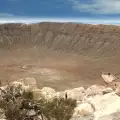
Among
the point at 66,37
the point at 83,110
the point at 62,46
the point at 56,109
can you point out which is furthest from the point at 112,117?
the point at 66,37

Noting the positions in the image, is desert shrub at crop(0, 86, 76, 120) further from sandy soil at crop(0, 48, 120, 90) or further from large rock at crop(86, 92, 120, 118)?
sandy soil at crop(0, 48, 120, 90)

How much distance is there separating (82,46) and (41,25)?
88.9ft

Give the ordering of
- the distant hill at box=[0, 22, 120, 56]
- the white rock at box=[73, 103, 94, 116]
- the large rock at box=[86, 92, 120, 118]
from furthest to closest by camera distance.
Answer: the distant hill at box=[0, 22, 120, 56] < the white rock at box=[73, 103, 94, 116] < the large rock at box=[86, 92, 120, 118]

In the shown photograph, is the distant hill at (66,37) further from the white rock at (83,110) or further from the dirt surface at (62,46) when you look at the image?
the white rock at (83,110)

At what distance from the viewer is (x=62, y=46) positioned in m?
124

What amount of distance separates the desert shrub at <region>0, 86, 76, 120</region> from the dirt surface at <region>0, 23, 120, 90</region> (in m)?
73.1

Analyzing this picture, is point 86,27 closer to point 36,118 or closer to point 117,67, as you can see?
point 117,67

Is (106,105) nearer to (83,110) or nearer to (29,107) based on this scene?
(83,110)

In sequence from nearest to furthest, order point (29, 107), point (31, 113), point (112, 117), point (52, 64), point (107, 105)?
1. point (31, 113)
2. point (29, 107)
3. point (112, 117)
4. point (107, 105)
5. point (52, 64)

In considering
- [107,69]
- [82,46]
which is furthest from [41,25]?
[107,69]

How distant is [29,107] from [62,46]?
11739 cm

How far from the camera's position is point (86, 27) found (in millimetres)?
128250

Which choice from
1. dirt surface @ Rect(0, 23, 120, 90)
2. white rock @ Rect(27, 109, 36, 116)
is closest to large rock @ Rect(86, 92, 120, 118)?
white rock @ Rect(27, 109, 36, 116)

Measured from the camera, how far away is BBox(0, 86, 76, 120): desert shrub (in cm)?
688
